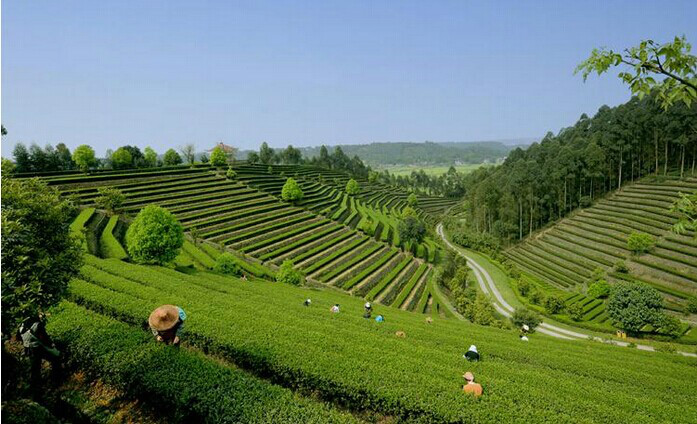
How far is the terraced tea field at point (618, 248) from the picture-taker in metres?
39.3

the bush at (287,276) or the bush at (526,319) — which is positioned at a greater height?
the bush at (287,276)

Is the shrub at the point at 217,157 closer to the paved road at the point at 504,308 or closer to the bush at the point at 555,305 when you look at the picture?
the paved road at the point at 504,308

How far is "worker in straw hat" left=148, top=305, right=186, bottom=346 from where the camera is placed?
9641 mm

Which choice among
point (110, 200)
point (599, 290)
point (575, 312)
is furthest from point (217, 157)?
point (599, 290)

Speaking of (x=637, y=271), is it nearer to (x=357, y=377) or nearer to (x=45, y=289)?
(x=357, y=377)

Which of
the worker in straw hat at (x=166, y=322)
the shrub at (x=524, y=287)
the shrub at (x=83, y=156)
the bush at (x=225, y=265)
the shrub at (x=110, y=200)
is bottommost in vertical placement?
the shrub at (x=524, y=287)

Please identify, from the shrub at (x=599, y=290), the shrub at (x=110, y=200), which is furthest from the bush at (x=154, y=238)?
the shrub at (x=599, y=290)

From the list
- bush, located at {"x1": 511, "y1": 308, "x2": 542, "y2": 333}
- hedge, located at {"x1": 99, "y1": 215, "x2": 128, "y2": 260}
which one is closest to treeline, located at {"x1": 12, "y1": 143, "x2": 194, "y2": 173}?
hedge, located at {"x1": 99, "y1": 215, "x2": 128, "y2": 260}

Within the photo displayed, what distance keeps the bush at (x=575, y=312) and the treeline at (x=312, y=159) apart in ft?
315

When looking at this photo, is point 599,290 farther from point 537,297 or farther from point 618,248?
point 618,248

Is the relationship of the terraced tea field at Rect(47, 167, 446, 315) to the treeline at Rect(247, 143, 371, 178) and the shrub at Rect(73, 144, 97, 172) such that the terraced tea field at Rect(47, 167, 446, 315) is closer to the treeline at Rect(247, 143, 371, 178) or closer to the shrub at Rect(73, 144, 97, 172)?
the shrub at Rect(73, 144, 97, 172)

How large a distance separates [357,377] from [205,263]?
29.9 meters

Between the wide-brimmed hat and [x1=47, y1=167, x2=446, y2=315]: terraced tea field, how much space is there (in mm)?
22824

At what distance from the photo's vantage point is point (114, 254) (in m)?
28.3
